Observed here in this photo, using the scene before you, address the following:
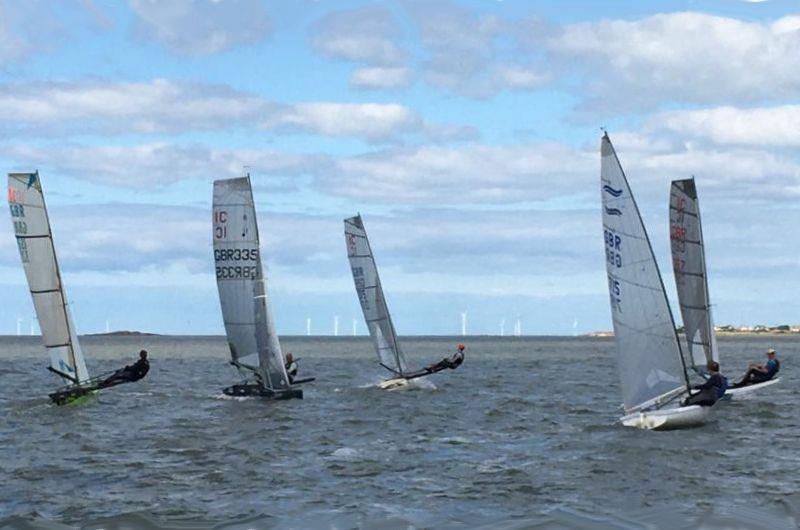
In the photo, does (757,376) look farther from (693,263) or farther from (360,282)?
(360,282)

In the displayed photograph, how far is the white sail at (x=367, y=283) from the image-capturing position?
5384cm

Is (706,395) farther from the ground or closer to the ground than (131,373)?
closer to the ground

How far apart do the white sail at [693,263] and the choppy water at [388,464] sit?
3.53m

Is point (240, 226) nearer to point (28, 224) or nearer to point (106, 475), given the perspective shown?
point (28, 224)

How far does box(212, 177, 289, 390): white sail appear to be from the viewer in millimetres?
45906

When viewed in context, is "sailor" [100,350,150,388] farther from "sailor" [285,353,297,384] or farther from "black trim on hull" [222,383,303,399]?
"sailor" [285,353,297,384]

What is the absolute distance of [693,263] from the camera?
153 feet

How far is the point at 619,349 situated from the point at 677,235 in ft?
47.4

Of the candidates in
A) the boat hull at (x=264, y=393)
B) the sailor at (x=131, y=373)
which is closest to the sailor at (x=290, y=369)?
the boat hull at (x=264, y=393)

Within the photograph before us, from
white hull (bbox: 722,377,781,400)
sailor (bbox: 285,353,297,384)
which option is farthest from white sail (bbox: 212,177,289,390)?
white hull (bbox: 722,377,781,400)

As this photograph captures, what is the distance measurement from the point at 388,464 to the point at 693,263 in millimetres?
21457

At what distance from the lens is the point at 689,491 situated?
953 inches

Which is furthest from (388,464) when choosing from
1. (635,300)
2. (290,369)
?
(290,369)

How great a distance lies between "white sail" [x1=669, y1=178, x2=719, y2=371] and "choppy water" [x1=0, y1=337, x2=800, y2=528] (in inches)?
139
